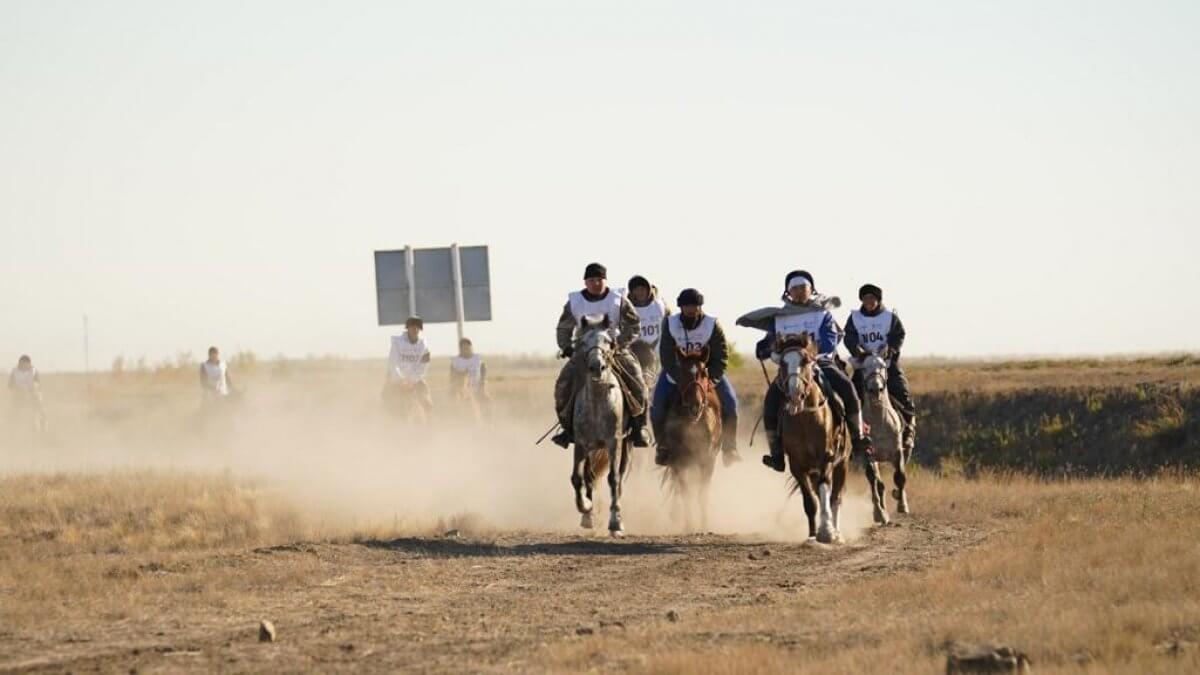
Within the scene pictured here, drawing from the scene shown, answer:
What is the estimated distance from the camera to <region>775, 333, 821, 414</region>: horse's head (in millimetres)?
19438

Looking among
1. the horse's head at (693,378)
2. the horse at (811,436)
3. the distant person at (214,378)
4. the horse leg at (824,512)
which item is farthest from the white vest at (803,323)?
the distant person at (214,378)

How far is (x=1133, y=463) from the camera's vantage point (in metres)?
35.6

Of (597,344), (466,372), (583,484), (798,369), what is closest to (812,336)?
(798,369)

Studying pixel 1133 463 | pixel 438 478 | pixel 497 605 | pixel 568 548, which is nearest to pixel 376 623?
pixel 497 605

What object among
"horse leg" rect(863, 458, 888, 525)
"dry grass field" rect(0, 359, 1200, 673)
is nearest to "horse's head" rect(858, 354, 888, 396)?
"horse leg" rect(863, 458, 888, 525)

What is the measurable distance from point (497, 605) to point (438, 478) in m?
17.7

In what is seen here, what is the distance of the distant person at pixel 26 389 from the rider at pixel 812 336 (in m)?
30.9

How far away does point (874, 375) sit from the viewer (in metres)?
23.6

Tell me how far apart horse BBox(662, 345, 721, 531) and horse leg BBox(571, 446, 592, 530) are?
980 mm

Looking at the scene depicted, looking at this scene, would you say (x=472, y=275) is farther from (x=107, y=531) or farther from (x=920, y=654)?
(x=920, y=654)

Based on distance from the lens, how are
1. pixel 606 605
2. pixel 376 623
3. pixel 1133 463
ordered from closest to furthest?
pixel 376 623 → pixel 606 605 → pixel 1133 463

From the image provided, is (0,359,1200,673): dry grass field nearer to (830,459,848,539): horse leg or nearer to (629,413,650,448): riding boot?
(830,459,848,539): horse leg

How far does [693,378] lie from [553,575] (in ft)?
15.3

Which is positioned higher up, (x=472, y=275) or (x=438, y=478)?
(x=472, y=275)
